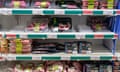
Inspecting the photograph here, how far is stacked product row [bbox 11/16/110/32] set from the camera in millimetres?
2527

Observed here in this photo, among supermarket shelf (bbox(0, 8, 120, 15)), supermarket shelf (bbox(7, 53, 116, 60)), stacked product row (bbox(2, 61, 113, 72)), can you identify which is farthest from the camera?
stacked product row (bbox(2, 61, 113, 72))

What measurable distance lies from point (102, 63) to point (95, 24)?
0.50 meters

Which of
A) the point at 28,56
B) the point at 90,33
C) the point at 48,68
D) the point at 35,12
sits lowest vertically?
the point at 48,68

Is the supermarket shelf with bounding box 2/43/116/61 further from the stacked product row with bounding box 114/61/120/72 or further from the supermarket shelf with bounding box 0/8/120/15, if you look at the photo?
the supermarket shelf with bounding box 0/8/120/15

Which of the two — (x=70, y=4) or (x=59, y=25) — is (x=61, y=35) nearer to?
(x=59, y=25)

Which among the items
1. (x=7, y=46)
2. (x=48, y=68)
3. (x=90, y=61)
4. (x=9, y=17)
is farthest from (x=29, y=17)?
(x=90, y=61)

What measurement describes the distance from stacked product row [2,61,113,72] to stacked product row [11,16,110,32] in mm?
425

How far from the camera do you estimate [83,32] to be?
2.52m

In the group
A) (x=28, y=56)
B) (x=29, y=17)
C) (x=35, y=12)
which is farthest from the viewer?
(x=29, y=17)

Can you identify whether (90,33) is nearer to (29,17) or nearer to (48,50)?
(48,50)

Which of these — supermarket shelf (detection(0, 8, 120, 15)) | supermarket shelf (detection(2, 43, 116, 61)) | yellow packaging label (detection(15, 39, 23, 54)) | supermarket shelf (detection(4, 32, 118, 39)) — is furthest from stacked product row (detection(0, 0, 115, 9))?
supermarket shelf (detection(2, 43, 116, 61))

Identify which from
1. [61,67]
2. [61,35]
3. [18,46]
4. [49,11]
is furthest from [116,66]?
[18,46]

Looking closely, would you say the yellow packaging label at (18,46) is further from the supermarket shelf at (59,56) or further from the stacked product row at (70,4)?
the stacked product row at (70,4)

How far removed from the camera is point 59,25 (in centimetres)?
255
